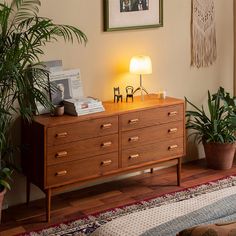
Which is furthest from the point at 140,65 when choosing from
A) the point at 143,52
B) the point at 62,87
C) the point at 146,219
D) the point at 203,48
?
the point at 146,219

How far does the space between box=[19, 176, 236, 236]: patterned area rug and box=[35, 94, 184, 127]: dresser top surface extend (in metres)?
0.69

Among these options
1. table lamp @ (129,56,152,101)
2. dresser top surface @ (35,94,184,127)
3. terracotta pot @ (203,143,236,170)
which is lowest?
terracotta pot @ (203,143,236,170)

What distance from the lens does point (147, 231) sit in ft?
6.27

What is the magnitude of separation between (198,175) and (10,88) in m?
1.91

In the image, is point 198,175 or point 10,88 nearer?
point 10,88

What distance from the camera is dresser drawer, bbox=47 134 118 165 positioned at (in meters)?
3.41

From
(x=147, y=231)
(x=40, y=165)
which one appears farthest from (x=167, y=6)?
(x=147, y=231)

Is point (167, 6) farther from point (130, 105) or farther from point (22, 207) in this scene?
point (22, 207)

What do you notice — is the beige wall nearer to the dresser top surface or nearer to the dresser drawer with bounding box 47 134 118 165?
the dresser top surface

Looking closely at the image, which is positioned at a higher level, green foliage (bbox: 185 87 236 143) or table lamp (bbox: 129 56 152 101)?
table lamp (bbox: 129 56 152 101)

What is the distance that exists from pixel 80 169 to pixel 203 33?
1.85 meters

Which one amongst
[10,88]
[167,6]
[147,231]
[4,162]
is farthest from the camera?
[167,6]

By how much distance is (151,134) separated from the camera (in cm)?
386

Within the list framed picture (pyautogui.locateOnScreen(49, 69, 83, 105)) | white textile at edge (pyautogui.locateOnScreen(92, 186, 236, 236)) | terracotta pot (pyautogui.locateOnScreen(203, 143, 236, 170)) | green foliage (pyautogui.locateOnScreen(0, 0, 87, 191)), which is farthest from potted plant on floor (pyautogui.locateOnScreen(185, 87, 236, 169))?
white textile at edge (pyautogui.locateOnScreen(92, 186, 236, 236))
